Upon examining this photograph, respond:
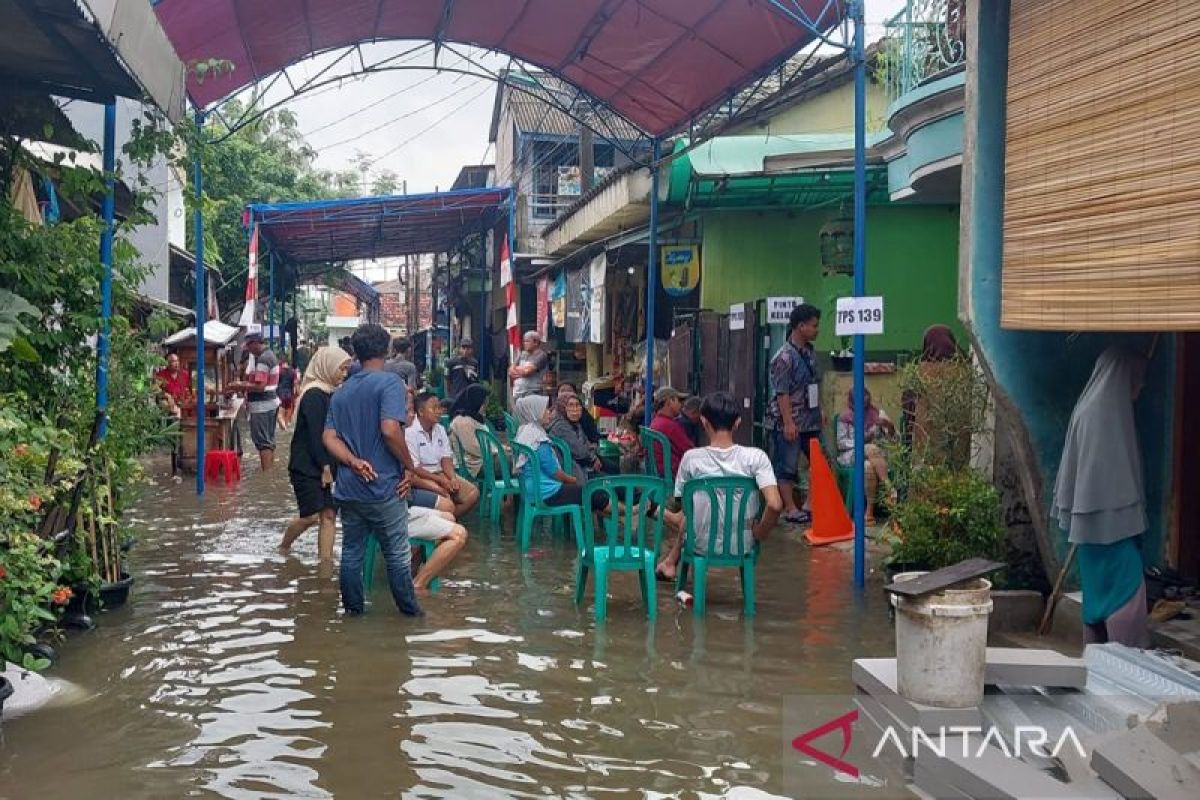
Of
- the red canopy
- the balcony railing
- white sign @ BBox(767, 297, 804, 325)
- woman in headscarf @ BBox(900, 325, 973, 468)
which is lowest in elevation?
woman in headscarf @ BBox(900, 325, 973, 468)

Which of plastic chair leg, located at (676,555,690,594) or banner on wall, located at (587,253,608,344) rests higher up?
banner on wall, located at (587,253,608,344)

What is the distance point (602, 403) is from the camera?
A: 56.9 ft

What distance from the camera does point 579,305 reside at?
59.6ft

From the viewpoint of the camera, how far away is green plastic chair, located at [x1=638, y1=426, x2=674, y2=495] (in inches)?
385

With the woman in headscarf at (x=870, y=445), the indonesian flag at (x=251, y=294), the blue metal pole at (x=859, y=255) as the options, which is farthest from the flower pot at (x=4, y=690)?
the indonesian flag at (x=251, y=294)

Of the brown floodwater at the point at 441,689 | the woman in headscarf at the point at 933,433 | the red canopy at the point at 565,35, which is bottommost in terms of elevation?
the brown floodwater at the point at 441,689

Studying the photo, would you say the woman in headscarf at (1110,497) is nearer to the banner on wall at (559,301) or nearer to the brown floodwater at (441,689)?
the brown floodwater at (441,689)

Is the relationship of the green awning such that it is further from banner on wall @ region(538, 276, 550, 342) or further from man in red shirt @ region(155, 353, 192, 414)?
banner on wall @ region(538, 276, 550, 342)

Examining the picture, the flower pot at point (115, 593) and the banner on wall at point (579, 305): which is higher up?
the banner on wall at point (579, 305)

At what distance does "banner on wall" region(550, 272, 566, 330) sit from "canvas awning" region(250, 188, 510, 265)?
1.62 meters

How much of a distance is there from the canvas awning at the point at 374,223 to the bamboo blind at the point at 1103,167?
14013 mm

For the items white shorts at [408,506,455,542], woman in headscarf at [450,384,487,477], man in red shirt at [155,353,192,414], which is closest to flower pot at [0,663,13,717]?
white shorts at [408,506,455,542]

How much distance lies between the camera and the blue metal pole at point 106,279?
23.0 ft

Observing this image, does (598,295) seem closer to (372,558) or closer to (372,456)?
(372,558)
